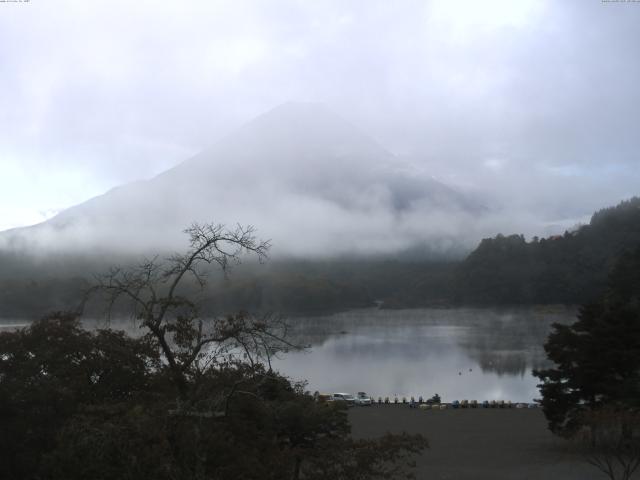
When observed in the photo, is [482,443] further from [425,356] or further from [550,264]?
[550,264]

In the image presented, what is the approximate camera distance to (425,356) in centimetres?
3619

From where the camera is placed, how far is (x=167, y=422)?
3963 mm

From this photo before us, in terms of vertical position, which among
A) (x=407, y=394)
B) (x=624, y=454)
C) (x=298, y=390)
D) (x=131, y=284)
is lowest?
(x=407, y=394)

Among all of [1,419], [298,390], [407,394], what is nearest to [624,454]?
[298,390]

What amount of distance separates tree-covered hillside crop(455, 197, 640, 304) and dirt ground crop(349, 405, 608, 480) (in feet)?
161

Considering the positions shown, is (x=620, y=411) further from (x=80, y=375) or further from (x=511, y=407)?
(x=511, y=407)

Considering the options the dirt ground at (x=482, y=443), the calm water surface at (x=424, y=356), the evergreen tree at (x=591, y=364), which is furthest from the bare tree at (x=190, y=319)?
the calm water surface at (x=424, y=356)

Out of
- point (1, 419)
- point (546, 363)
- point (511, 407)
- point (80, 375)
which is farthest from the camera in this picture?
point (546, 363)

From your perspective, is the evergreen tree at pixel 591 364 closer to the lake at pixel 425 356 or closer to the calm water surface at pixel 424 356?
the calm water surface at pixel 424 356

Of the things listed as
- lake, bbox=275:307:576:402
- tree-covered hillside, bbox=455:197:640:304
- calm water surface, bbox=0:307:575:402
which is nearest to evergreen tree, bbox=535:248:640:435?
calm water surface, bbox=0:307:575:402

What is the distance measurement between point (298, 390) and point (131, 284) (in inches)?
139

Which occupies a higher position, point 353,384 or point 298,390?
point 298,390

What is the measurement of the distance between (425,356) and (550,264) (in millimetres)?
43427

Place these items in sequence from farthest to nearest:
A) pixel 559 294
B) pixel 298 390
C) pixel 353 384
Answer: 1. pixel 559 294
2. pixel 353 384
3. pixel 298 390
